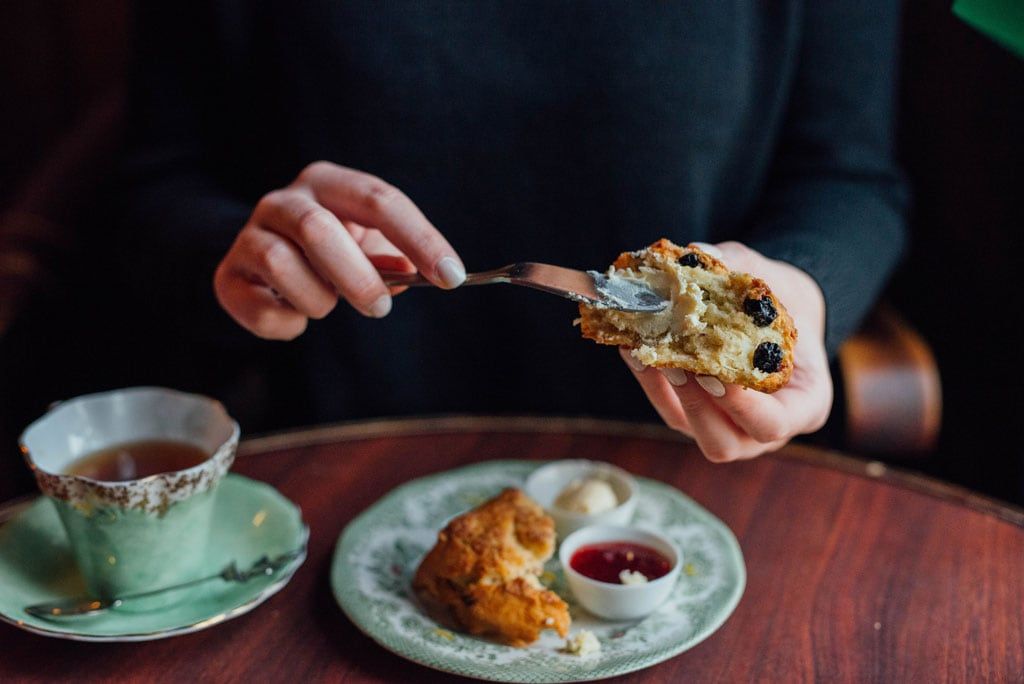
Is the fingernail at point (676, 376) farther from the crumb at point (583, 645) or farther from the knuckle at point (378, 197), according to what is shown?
the knuckle at point (378, 197)

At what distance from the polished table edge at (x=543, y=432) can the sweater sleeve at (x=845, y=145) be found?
0.96ft

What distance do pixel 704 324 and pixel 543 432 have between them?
0.58 m

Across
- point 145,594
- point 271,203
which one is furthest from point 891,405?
point 145,594

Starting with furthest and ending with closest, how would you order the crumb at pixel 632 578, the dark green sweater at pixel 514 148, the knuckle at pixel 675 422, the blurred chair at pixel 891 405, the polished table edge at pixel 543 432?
1. the blurred chair at pixel 891 405
2. the dark green sweater at pixel 514 148
3. the polished table edge at pixel 543 432
4. the knuckle at pixel 675 422
5. the crumb at pixel 632 578

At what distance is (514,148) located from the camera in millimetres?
1822

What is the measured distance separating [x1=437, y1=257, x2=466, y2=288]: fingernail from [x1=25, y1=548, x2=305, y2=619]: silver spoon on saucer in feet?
1.36

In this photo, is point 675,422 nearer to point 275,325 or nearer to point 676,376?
point 676,376

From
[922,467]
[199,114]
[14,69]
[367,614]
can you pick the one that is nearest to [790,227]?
[367,614]

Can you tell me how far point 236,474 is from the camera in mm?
1558

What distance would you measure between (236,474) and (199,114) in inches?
33.7

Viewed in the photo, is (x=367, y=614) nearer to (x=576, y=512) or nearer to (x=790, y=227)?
(x=576, y=512)

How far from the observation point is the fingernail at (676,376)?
3.86ft

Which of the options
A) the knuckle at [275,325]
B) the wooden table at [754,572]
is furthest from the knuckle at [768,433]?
the knuckle at [275,325]

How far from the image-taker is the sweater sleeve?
1.77 m
